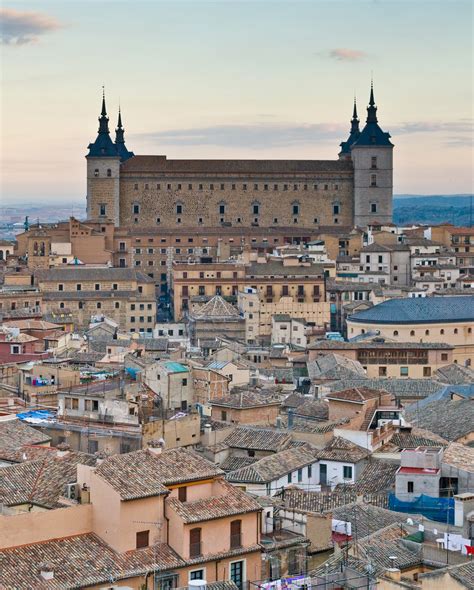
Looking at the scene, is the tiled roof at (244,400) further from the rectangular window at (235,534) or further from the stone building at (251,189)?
the stone building at (251,189)

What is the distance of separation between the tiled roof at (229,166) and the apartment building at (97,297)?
87.3 ft

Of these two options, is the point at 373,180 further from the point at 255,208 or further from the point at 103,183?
the point at 103,183

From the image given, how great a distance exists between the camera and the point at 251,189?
274ft

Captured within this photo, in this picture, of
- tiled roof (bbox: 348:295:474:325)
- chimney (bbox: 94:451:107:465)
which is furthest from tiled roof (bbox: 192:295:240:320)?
chimney (bbox: 94:451:107:465)

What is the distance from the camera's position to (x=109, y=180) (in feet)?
269

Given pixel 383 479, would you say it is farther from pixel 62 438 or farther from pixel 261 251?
pixel 261 251

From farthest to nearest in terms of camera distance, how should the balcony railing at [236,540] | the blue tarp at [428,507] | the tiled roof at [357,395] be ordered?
the tiled roof at [357,395] → the blue tarp at [428,507] → the balcony railing at [236,540]

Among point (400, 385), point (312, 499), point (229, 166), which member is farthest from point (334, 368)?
point (229, 166)

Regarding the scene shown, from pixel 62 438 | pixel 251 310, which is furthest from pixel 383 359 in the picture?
pixel 62 438

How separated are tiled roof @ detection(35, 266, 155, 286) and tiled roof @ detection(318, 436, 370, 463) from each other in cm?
3350

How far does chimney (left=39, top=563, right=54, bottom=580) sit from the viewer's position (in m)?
13.7

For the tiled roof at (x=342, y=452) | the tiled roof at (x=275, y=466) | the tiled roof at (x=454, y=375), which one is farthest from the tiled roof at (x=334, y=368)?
the tiled roof at (x=275, y=466)

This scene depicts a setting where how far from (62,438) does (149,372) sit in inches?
214

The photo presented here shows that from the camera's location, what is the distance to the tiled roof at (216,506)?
14.8 meters
